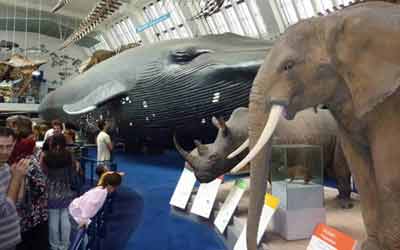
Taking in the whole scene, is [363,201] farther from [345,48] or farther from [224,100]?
[224,100]

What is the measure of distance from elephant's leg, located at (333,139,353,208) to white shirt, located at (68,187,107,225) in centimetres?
167

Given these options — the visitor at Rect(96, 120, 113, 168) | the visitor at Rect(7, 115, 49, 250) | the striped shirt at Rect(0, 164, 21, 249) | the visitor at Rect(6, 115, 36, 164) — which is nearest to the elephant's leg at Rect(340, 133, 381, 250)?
the striped shirt at Rect(0, 164, 21, 249)

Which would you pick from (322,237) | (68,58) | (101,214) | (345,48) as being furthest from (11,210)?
(68,58)

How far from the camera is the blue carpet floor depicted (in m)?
2.68

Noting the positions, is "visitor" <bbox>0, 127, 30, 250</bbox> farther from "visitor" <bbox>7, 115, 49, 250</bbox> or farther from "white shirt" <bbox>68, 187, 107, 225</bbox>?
"white shirt" <bbox>68, 187, 107, 225</bbox>

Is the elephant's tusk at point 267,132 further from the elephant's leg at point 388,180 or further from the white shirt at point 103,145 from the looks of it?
the white shirt at point 103,145

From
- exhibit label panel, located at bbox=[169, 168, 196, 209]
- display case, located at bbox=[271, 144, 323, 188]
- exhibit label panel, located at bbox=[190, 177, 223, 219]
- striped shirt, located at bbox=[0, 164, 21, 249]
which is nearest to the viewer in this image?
striped shirt, located at bbox=[0, 164, 21, 249]

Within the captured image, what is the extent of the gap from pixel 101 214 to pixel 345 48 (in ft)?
6.32

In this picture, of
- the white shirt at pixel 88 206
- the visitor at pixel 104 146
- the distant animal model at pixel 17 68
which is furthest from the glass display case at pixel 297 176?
the distant animal model at pixel 17 68

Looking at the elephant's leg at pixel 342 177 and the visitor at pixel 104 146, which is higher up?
the visitor at pixel 104 146

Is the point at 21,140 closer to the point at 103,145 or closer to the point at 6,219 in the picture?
the point at 6,219

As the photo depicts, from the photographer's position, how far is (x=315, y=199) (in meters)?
2.11

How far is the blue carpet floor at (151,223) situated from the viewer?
2.68 m

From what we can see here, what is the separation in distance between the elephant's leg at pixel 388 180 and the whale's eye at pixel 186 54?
3874 millimetres
